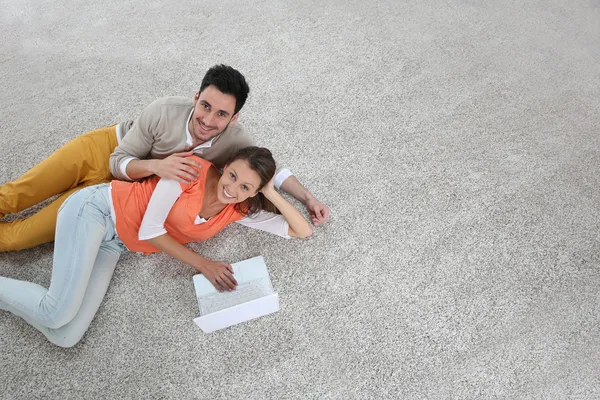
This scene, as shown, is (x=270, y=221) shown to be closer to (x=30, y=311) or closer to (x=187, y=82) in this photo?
(x=30, y=311)

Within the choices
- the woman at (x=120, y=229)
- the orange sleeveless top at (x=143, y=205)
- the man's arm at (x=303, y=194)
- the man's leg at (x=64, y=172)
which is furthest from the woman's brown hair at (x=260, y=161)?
the man's leg at (x=64, y=172)

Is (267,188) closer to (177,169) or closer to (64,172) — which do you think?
(177,169)

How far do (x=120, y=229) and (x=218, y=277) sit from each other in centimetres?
29

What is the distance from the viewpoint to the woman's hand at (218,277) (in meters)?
1.27

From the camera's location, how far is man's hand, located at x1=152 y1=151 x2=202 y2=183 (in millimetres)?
1147

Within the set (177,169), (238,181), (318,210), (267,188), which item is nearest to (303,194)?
(318,210)

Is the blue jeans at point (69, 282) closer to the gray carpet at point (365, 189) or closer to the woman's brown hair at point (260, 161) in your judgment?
the gray carpet at point (365, 189)

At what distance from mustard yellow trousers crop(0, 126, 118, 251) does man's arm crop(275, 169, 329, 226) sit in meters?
0.51

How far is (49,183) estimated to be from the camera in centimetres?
135

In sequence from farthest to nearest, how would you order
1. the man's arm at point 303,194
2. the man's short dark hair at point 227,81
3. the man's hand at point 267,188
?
the man's arm at point 303,194 → the man's hand at point 267,188 → the man's short dark hair at point 227,81

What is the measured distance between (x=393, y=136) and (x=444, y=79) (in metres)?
0.44

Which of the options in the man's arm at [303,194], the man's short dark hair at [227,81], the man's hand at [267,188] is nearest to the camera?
the man's short dark hair at [227,81]

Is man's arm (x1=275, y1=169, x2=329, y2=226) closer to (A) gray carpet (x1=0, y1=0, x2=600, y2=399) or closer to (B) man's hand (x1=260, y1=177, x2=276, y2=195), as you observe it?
(A) gray carpet (x1=0, y1=0, x2=600, y2=399)

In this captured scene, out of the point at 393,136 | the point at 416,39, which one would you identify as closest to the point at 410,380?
the point at 393,136
